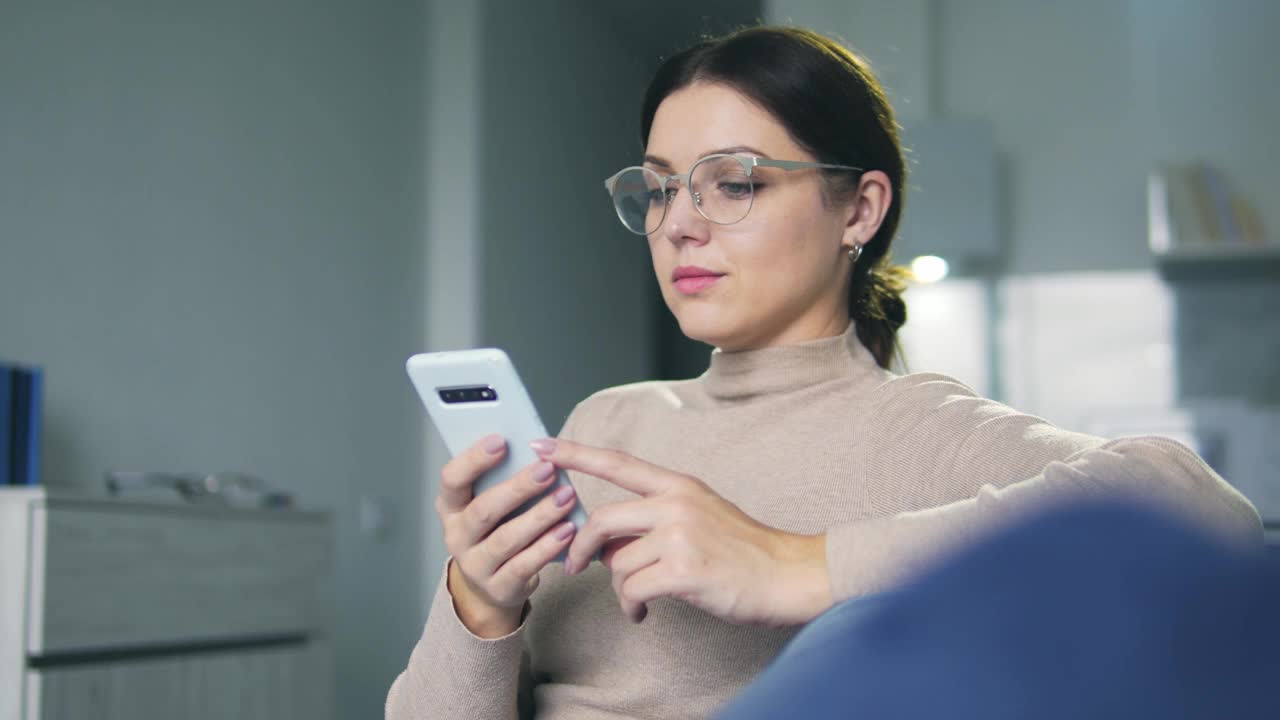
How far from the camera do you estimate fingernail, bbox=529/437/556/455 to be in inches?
38.9

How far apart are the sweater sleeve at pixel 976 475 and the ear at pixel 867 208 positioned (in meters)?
0.26

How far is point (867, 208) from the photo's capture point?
137 cm

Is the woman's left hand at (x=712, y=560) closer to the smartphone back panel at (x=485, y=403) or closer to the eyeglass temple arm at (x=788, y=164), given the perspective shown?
the smartphone back panel at (x=485, y=403)

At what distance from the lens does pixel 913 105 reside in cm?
440

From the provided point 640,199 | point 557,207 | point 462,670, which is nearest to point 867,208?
point 640,199

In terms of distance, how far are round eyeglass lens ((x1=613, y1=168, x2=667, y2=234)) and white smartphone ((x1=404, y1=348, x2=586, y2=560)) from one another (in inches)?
12.5

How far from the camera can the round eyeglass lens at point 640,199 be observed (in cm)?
128

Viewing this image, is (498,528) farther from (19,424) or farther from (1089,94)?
(1089,94)

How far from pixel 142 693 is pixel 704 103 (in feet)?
6.02

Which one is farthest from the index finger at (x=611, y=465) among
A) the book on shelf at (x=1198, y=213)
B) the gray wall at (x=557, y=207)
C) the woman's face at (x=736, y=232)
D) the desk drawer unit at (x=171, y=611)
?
the gray wall at (x=557, y=207)

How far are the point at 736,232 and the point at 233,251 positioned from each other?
9.34 ft

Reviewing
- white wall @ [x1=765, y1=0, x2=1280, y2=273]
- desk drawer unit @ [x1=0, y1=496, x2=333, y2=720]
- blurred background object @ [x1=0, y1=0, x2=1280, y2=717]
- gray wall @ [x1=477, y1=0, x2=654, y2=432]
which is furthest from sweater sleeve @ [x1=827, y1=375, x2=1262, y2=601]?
gray wall @ [x1=477, y1=0, x2=654, y2=432]

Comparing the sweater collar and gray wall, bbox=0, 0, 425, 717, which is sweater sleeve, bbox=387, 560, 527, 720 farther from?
gray wall, bbox=0, 0, 425, 717

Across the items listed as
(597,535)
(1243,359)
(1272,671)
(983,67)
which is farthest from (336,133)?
(1272,671)
